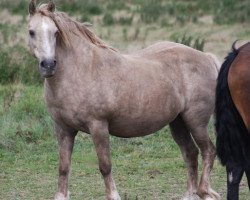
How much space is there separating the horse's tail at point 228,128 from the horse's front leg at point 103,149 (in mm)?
1064

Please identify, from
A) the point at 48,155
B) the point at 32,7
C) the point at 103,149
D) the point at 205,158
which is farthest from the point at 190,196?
the point at 48,155

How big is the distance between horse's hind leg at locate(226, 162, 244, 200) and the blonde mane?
1.77 metres

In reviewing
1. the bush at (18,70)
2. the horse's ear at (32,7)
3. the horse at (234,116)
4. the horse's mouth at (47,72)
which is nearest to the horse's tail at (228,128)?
the horse at (234,116)

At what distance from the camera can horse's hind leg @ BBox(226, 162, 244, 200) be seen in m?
6.44

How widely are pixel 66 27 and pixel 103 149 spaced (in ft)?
3.84

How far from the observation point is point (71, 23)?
7.01m

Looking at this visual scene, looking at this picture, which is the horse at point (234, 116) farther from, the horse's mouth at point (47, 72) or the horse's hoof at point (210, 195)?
the horse's mouth at point (47, 72)

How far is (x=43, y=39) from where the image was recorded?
21.9 ft

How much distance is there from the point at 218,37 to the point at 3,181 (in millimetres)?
13507

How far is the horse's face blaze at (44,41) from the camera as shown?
260 inches

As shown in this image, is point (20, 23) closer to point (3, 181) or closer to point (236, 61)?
point (3, 181)

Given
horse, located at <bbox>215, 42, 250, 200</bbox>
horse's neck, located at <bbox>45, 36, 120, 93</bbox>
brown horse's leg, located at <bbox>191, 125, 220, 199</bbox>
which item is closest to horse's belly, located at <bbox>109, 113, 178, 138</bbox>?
brown horse's leg, located at <bbox>191, 125, 220, 199</bbox>

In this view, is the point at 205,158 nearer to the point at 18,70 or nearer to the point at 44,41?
the point at 44,41

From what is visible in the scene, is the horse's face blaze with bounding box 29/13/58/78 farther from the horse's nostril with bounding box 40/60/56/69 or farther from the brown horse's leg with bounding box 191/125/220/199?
the brown horse's leg with bounding box 191/125/220/199
